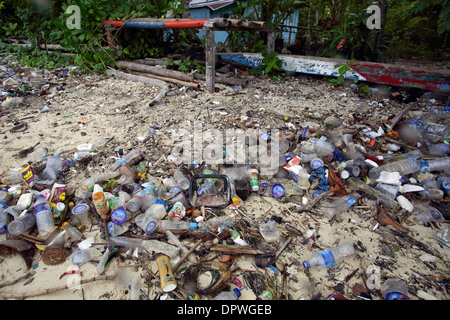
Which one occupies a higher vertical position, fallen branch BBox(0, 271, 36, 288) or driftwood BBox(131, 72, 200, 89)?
driftwood BBox(131, 72, 200, 89)

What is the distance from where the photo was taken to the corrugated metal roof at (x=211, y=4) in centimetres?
910

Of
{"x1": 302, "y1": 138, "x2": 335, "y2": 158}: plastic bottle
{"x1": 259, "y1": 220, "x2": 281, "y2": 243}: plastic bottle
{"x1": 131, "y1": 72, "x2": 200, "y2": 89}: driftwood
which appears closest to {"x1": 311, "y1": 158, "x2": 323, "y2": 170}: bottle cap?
{"x1": 302, "y1": 138, "x2": 335, "y2": 158}: plastic bottle

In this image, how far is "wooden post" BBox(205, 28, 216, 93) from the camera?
394cm

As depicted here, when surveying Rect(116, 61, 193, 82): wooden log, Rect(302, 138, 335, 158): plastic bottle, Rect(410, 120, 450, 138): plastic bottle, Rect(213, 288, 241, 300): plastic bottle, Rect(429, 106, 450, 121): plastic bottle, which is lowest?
Rect(213, 288, 241, 300): plastic bottle

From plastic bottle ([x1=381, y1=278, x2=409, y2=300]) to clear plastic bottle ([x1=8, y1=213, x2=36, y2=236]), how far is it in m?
2.53

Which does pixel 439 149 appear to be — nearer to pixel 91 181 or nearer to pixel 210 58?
pixel 210 58

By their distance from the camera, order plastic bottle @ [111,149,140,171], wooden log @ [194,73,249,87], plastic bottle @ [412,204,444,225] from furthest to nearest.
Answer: wooden log @ [194,73,249,87] < plastic bottle @ [111,149,140,171] < plastic bottle @ [412,204,444,225]

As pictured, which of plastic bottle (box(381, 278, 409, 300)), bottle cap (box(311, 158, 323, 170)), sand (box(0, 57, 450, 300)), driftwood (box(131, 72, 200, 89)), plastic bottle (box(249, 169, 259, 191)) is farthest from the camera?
driftwood (box(131, 72, 200, 89))

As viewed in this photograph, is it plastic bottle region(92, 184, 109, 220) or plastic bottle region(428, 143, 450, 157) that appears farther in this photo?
plastic bottle region(428, 143, 450, 157)

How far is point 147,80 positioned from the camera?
4.77 meters

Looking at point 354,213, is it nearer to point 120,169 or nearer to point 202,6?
point 120,169

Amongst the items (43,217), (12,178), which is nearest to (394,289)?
(43,217)

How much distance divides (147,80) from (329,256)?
4.50 metres

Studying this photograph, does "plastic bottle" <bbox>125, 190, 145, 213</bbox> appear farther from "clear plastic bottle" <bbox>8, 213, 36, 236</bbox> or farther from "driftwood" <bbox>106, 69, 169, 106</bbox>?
"driftwood" <bbox>106, 69, 169, 106</bbox>
